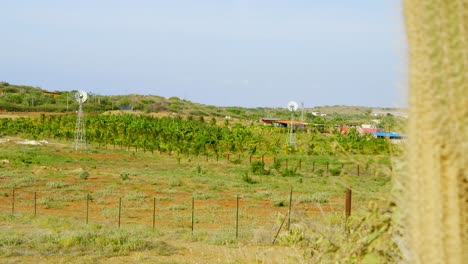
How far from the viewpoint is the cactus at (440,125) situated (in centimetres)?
190

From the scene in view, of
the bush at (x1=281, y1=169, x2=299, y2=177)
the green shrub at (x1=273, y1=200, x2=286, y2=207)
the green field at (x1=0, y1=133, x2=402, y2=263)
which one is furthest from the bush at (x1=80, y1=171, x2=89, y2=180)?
the green shrub at (x1=273, y1=200, x2=286, y2=207)

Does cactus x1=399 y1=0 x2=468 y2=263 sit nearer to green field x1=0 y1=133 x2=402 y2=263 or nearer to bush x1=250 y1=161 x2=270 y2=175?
green field x1=0 y1=133 x2=402 y2=263

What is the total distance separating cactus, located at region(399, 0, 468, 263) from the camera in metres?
1.90

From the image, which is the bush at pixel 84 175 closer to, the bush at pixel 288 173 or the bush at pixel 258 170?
the bush at pixel 258 170

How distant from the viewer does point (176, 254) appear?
45.0 feet

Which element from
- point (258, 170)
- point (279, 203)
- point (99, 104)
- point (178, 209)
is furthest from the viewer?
point (99, 104)

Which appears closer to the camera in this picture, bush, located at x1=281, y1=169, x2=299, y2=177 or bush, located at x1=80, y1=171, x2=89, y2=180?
bush, located at x1=80, y1=171, x2=89, y2=180

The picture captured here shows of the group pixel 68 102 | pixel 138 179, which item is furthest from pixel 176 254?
pixel 68 102

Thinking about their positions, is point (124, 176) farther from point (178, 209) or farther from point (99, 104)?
point (99, 104)

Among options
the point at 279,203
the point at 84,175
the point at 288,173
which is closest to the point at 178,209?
the point at 279,203

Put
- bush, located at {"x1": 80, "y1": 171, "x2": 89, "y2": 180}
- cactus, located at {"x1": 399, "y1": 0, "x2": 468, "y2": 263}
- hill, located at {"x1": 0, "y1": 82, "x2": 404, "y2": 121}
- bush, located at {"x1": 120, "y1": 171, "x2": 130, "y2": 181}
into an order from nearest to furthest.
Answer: cactus, located at {"x1": 399, "y1": 0, "x2": 468, "y2": 263}
bush, located at {"x1": 80, "y1": 171, "x2": 89, "y2": 180}
bush, located at {"x1": 120, "y1": 171, "x2": 130, "y2": 181}
hill, located at {"x1": 0, "y1": 82, "x2": 404, "y2": 121}

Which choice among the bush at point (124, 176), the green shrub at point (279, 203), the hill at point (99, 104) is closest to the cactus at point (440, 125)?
the green shrub at point (279, 203)

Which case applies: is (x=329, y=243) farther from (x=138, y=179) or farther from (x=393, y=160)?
(x=138, y=179)

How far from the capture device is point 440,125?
196cm
